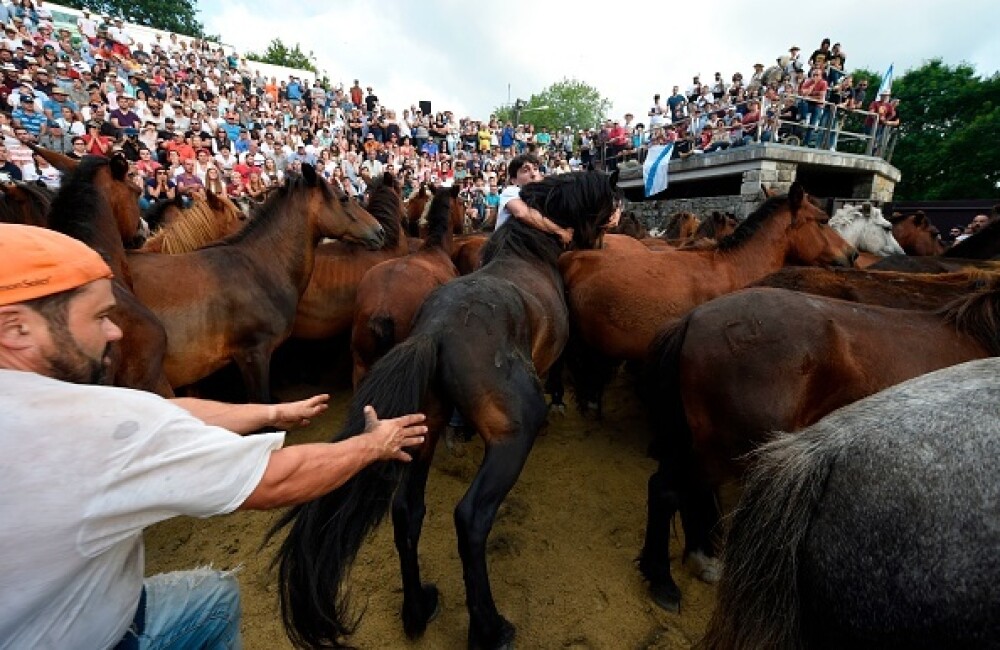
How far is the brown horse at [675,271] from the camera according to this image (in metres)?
4.27

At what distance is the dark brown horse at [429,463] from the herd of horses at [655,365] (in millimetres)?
11

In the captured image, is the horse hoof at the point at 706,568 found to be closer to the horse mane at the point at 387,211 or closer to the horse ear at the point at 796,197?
the horse ear at the point at 796,197

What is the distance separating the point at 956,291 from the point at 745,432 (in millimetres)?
1764

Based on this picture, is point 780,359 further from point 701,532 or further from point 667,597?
point 667,597

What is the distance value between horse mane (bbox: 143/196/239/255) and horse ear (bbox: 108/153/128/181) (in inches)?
42.2

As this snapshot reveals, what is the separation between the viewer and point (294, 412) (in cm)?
173

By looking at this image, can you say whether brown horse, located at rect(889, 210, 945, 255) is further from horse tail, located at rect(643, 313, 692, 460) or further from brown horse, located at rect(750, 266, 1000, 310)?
horse tail, located at rect(643, 313, 692, 460)

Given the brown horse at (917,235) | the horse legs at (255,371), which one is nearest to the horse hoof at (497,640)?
the horse legs at (255,371)

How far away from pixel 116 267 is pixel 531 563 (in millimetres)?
3303

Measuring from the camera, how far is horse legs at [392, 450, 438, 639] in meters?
2.47

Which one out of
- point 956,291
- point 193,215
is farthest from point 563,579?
point 193,215

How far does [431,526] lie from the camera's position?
11.1 ft

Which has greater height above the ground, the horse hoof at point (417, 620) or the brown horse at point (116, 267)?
the brown horse at point (116, 267)

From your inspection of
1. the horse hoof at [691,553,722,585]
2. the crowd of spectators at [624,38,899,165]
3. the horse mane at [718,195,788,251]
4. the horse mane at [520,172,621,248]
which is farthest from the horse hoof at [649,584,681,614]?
the crowd of spectators at [624,38,899,165]
